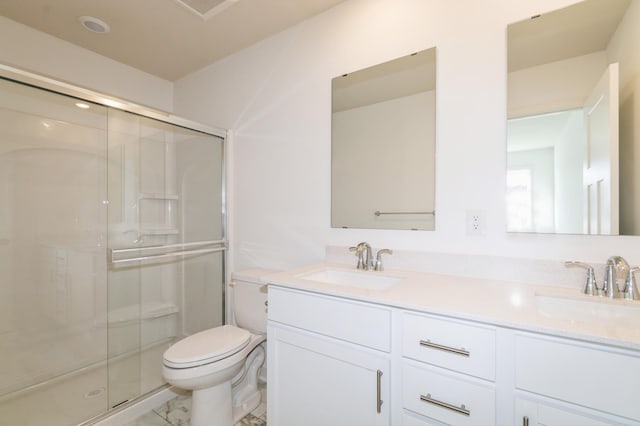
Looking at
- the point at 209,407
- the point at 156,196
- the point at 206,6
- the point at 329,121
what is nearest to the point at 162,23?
the point at 206,6

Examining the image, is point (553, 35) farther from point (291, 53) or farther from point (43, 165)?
point (43, 165)

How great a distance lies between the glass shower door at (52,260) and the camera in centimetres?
174

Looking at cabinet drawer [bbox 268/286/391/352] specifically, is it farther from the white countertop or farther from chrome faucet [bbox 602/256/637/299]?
chrome faucet [bbox 602/256/637/299]

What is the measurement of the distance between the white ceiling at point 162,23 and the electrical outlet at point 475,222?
55.5 inches

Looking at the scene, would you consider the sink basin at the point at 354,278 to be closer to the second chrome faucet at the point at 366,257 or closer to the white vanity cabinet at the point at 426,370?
the second chrome faucet at the point at 366,257

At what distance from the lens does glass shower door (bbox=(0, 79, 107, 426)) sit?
174 centimetres

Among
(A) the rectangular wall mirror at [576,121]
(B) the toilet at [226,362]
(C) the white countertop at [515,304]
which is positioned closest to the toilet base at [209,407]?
(B) the toilet at [226,362]

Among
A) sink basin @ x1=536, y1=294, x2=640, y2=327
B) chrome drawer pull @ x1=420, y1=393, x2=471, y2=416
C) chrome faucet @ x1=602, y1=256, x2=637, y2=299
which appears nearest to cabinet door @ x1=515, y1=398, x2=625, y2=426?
chrome drawer pull @ x1=420, y1=393, x2=471, y2=416

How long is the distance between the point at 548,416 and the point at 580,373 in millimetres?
142

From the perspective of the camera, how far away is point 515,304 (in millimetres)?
940

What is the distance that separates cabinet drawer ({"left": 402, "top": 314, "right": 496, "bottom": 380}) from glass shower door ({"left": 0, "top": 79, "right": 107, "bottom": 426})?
184 cm

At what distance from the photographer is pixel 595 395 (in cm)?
72

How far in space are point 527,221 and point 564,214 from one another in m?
0.12

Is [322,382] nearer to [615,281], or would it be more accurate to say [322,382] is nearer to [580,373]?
[580,373]
